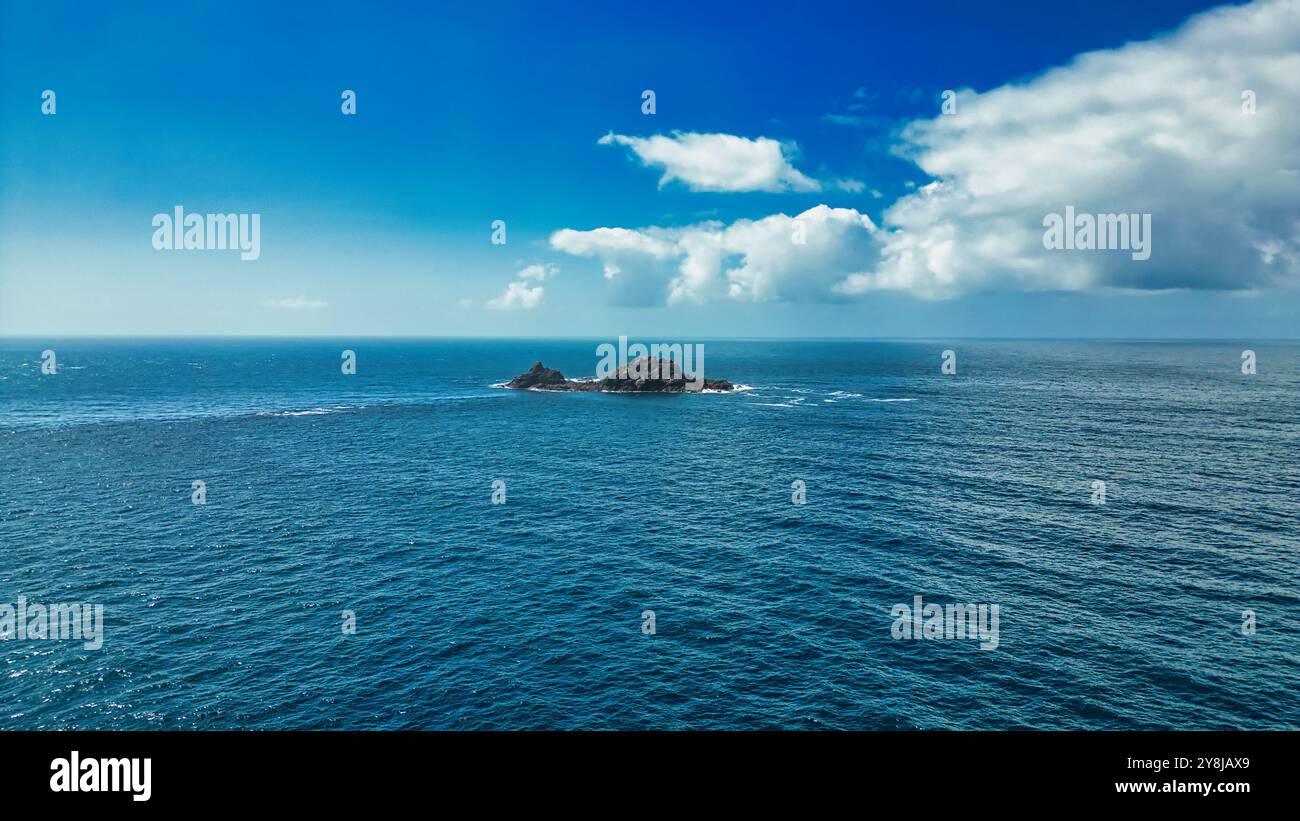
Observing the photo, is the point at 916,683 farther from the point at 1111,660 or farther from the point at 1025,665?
the point at 1111,660

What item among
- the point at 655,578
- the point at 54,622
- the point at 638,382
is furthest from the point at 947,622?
the point at 638,382

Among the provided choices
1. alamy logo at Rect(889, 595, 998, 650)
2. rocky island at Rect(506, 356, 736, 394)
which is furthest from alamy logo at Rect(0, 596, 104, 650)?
rocky island at Rect(506, 356, 736, 394)
